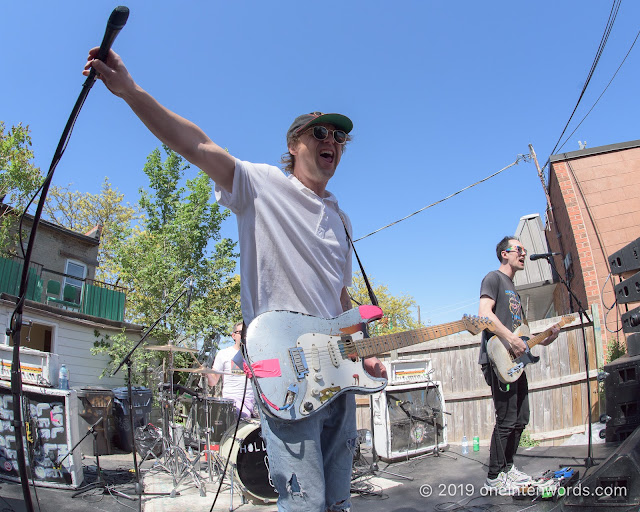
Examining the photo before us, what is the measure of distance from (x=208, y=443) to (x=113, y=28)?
538 centimetres

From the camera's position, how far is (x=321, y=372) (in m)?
1.82

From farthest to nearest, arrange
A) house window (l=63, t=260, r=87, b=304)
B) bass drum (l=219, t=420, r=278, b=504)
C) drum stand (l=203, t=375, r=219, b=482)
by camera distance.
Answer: house window (l=63, t=260, r=87, b=304), drum stand (l=203, t=375, r=219, b=482), bass drum (l=219, t=420, r=278, b=504)

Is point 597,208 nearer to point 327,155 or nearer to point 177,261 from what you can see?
point 327,155

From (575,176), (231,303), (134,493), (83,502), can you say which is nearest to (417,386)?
(134,493)

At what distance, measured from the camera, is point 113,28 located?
5.06 ft

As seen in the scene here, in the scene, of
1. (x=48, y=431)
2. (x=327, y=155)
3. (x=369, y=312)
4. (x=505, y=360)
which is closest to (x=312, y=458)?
(x=369, y=312)

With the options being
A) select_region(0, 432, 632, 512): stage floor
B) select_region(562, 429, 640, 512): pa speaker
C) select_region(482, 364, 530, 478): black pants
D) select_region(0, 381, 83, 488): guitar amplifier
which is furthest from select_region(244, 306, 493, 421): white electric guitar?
select_region(0, 381, 83, 488): guitar amplifier

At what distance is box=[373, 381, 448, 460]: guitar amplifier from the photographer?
21.8ft

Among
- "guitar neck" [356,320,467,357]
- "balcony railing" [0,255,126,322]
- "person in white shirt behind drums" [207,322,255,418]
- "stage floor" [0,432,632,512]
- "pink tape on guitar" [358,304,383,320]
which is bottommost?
"stage floor" [0,432,632,512]

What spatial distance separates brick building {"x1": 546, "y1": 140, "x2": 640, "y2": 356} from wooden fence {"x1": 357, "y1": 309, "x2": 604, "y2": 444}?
0.93m

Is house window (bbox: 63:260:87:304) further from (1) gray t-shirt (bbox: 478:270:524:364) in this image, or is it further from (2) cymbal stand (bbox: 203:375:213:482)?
(1) gray t-shirt (bbox: 478:270:524:364)

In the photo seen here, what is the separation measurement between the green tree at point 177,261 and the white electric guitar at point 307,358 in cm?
1436

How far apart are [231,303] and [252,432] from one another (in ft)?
39.3

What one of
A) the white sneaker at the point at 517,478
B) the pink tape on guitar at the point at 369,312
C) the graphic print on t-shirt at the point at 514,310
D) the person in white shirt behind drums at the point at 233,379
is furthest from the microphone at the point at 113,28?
the person in white shirt behind drums at the point at 233,379
